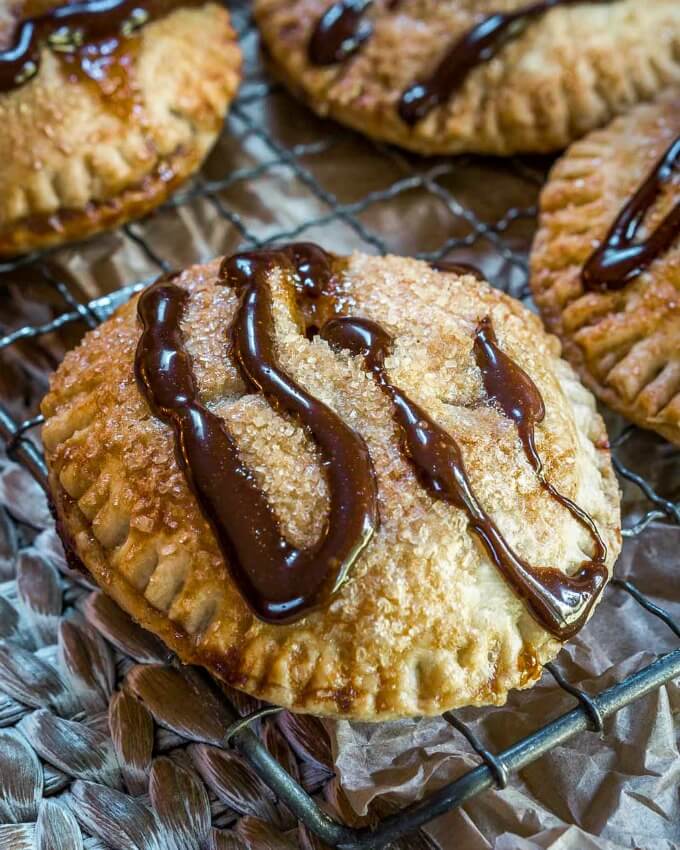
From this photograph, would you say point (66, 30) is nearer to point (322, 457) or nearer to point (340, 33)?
point (340, 33)

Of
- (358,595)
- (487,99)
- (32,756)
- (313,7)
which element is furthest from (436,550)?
(313,7)

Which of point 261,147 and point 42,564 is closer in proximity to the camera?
point 42,564

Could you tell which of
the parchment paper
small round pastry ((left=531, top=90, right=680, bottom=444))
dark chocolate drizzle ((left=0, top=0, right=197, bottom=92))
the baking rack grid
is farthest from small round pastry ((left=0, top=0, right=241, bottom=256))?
the parchment paper

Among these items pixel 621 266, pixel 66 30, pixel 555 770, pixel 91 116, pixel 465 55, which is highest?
pixel 66 30

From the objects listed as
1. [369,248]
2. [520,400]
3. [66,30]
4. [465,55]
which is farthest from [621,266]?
[66,30]

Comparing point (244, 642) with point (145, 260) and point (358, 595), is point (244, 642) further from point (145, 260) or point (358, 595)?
point (145, 260)

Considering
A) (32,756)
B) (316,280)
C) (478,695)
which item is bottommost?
(478,695)

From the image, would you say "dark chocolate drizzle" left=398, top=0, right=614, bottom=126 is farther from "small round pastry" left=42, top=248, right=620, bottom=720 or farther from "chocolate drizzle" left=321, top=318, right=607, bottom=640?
"chocolate drizzle" left=321, top=318, right=607, bottom=640
